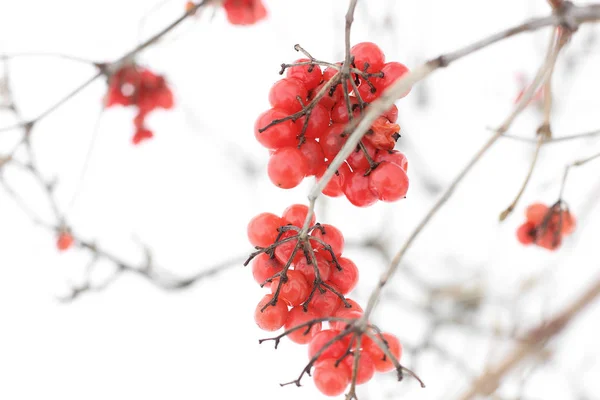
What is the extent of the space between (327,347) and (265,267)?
0.33ft

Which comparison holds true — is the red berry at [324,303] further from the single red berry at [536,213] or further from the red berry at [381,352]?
the single red berry at [536,213]

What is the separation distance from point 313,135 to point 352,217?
123 centimetres

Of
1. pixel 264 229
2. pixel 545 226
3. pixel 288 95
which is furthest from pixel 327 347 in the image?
pixel 545 226

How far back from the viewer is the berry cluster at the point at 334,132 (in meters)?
0.46

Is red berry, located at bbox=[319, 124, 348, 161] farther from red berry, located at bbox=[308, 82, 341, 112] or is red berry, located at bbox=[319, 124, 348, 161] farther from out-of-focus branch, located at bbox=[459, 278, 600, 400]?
out-of-focus branch, located at bbox=[459, 278, 600, 400]

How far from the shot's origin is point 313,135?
0.49 m

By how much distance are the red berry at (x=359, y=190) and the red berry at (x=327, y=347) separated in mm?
120

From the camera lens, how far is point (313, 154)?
486 mm

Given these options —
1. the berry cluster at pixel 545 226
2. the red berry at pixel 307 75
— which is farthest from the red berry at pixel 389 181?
the berry cluster at pixel 545 226

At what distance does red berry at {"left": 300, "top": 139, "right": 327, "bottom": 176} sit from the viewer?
1.59 ft

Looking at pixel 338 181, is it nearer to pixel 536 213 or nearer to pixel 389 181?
pixel 389 181

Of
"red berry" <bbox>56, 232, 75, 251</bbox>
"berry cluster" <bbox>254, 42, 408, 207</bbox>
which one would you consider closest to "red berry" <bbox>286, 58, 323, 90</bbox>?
"berry cluster" <bbox>254, 42, 408, 207</bbox>

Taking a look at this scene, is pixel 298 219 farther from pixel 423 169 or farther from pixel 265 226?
pixel 423 169

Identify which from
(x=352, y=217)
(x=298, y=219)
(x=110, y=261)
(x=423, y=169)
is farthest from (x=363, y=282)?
(x=298, y=219)
